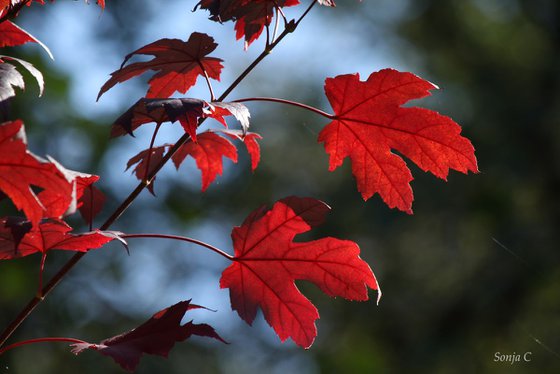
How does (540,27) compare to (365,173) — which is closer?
(365,173)

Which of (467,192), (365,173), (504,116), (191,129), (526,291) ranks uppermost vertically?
(191,129)

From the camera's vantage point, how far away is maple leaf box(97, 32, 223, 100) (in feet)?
3.74

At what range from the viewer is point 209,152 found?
1376mm

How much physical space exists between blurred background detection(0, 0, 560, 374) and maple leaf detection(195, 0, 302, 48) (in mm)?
4896

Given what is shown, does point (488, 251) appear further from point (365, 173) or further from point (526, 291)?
point (365, 173)

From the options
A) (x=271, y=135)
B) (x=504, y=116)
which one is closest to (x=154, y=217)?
(x=271, y=135)

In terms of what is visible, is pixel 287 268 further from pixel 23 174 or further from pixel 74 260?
pixel 23 174

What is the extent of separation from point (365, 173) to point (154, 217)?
26.4 feet

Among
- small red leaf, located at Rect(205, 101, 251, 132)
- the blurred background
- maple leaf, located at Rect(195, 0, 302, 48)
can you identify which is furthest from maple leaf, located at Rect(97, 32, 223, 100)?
the blurred background

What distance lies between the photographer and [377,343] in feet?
26.6

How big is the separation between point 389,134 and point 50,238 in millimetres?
558

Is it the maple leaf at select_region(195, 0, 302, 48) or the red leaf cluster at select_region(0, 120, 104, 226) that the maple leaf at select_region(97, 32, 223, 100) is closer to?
the maple leaf at select_region(195, 0, 302, 48)

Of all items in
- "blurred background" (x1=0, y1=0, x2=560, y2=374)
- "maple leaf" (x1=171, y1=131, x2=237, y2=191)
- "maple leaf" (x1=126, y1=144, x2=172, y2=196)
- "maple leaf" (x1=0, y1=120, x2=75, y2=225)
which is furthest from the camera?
"blurred background" (x1=0, y1=0, x2=560, y2=374)

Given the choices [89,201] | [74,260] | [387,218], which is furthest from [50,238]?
[387,218]
